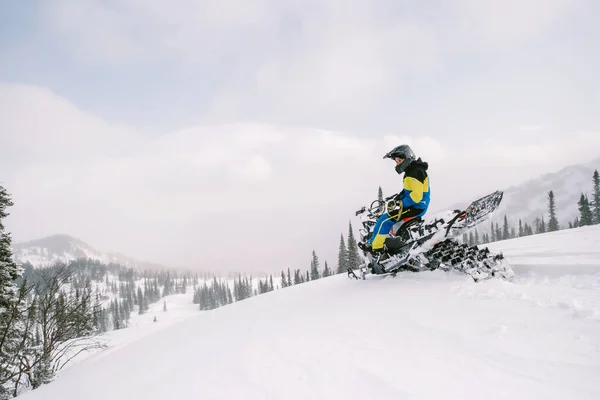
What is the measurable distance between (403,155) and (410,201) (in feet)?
3.26

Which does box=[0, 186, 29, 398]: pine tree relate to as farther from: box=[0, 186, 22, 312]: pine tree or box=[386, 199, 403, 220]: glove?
box=[386, 199, 403, 220]: glove

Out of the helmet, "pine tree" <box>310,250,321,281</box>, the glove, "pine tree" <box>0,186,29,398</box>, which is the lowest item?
"pine tree" <box>310,250,321,281</box>

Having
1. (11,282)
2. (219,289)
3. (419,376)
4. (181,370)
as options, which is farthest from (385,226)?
(219,289)

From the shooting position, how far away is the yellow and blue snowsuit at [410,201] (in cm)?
628

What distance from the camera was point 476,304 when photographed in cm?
420

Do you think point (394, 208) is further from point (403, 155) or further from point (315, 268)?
point (315, 268)

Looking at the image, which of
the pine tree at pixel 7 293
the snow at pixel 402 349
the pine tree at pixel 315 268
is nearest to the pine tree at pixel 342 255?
the pine tree at pixel 315 268

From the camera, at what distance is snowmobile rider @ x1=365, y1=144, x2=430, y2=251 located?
629cm

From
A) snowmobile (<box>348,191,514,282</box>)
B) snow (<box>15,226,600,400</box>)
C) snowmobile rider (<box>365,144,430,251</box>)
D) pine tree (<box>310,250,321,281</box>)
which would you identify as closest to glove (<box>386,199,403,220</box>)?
snowmobile rider (<box>365,144,430,251</box>)

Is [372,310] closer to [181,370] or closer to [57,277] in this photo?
[181,370]

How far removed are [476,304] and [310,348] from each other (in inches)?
94.1

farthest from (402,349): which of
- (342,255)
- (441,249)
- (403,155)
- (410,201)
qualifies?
(342,255)

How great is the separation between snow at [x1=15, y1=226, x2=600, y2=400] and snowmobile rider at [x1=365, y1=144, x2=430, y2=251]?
137 cm

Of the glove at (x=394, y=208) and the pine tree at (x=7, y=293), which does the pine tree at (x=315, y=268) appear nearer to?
the pine tree at (x=7, y=293)
